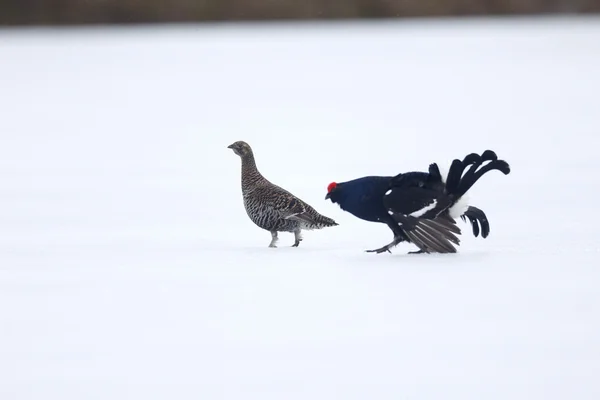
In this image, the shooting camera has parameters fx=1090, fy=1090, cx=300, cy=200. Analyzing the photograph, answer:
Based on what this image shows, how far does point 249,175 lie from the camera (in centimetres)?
596

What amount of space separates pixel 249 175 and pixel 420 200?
1.04 meters

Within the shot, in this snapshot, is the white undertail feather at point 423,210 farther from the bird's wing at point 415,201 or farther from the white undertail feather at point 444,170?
the white undertail feather at point 444,170

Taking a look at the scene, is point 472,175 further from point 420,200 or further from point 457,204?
point 420,200

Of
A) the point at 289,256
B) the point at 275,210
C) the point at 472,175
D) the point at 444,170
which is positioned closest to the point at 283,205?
the point at 275,210

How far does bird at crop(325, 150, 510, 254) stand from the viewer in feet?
17.7

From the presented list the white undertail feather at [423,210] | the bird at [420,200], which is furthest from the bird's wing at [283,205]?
the white undertail feather at [423,210]

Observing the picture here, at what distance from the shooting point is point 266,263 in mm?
5316

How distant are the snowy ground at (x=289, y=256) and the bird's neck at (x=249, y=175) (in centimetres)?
34

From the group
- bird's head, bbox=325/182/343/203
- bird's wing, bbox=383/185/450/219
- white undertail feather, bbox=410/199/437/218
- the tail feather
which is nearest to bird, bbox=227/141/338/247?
bird's head, bbox=325/182/343/203

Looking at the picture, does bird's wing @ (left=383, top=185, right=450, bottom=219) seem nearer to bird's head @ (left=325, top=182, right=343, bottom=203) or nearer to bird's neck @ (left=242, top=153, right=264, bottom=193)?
bird's head @ (left=325, top=182, right=343, bottom=203)

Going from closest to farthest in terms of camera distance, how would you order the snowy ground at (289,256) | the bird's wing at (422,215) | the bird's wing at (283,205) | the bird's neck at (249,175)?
1. the snowy ground at (289,256)
2. the bird's wing at (422,215)
3. the bird's wing at (283,205)
4. the bird's neck at (249,175)

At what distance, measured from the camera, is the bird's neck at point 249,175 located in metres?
5.91

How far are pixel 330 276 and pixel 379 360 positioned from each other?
1316 mm

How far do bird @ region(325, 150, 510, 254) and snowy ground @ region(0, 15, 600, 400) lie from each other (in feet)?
0.44
